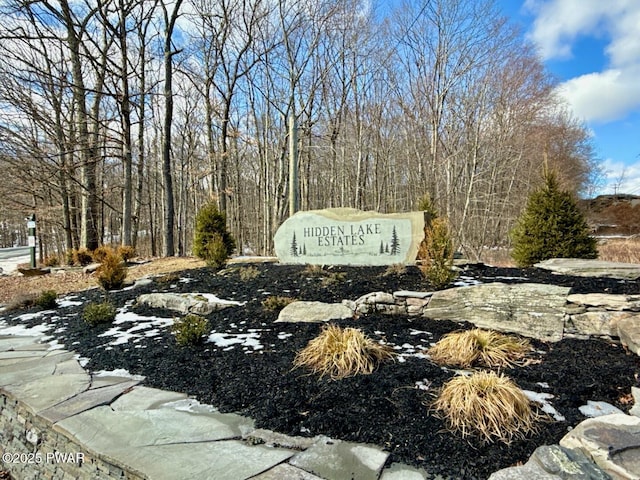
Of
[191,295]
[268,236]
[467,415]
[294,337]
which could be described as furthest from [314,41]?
[467,415]

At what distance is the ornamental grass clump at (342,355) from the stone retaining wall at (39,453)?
1.38 metres

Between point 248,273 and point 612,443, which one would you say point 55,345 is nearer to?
point 248,273

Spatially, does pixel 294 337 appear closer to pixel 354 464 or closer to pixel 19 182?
pixel 354 464

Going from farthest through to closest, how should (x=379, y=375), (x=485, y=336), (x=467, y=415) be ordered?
(x=485, y=336) < (x=379, y=375) < (x=467, y=415)

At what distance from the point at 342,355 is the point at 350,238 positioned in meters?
4.41

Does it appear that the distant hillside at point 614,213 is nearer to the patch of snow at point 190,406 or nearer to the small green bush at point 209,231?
the small green bush at point 209,231

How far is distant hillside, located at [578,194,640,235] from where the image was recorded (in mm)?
19781

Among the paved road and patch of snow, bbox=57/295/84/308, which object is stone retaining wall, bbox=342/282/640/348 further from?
the paved road

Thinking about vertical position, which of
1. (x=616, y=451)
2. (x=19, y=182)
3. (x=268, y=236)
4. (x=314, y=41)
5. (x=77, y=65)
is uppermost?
(x=314, y=41)

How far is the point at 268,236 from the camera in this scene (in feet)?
47.7

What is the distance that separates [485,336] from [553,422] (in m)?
1.06

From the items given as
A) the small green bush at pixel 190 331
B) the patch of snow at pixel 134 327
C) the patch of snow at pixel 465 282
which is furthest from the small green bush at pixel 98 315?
the patch of snow at pixel 465 282

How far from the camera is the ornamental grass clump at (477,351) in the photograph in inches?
110

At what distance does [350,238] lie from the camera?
23.0ft
